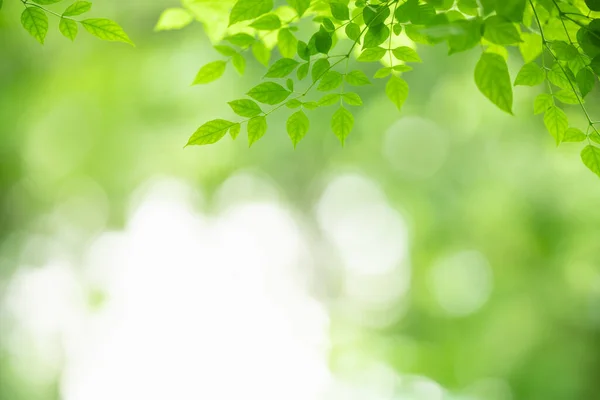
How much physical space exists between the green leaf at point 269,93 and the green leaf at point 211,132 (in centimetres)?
5

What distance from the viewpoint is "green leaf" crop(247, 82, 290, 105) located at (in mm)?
640

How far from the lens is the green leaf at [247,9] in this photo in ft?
2.11

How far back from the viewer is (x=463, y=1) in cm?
60

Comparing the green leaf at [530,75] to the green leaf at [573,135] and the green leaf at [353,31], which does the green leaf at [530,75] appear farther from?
the green leaf at [353,31]

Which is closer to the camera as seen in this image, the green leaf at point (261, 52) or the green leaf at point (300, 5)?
the green leaf at point (300, 5)

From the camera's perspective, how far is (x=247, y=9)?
648 millimetres

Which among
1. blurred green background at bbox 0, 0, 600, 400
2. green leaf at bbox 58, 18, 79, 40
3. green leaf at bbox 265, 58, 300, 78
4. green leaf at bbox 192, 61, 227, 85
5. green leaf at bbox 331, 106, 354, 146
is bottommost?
blurred green background at bbox 0, 0, 600, 400

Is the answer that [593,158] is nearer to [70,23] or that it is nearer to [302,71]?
[302,71]

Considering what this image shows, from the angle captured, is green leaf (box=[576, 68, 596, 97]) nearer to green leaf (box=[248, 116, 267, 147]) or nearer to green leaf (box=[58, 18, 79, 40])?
green leaf (box=[248, 116, 267, 147])

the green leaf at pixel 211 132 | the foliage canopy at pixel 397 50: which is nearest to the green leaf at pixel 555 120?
the foliage canopy at pixel 397 50

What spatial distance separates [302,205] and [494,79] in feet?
12.4

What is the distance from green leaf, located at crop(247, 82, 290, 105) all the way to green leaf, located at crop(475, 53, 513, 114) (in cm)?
23

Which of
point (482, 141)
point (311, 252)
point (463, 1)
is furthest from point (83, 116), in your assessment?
point (463, 1)

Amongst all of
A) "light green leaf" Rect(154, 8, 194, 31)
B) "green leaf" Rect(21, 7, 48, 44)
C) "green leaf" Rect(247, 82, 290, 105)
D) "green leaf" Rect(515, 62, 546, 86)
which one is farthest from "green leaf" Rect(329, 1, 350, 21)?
"light green leaf" Rect(154, 8, 194, 31)
